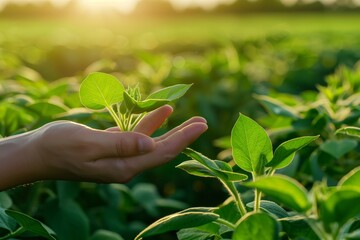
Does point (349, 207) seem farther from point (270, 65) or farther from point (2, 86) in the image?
point (270, 65)

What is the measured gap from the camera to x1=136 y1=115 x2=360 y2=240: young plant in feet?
3.40

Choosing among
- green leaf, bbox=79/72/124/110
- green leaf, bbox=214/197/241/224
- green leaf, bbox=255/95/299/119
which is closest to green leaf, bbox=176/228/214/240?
green leaf, bbox=214/197/241/224

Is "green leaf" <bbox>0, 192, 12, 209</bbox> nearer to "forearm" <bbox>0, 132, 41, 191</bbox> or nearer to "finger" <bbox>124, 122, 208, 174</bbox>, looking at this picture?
"forearm" <bbox>0, 132, 41, 191</bbox>

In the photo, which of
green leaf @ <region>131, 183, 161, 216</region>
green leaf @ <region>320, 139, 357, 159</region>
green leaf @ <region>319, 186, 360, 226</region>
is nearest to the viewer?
green leaf @ <region>319, 186, 360, 226</region>

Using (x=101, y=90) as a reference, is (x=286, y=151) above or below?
below

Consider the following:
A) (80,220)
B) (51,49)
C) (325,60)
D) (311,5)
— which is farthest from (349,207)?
(311,5)

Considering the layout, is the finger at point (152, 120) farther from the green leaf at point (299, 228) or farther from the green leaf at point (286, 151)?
the green leaf at point (299, 228)

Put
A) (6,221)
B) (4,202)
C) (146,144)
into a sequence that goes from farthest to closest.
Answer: (4,202), (6,221), (146,144)

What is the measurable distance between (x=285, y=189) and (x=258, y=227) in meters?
0.11

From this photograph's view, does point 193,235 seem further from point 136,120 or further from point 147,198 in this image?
point 147,198

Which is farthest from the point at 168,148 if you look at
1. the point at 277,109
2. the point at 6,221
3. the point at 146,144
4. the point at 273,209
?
the point at 277,109

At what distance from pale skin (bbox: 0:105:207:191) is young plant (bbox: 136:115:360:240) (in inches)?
3.0

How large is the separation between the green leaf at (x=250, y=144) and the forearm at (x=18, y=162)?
0.42 meters

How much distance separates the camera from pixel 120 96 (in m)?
1.39
